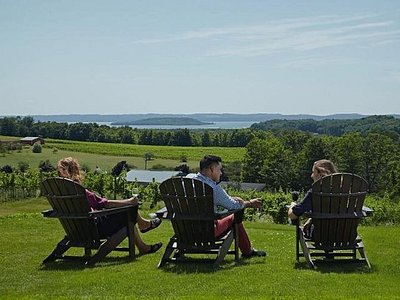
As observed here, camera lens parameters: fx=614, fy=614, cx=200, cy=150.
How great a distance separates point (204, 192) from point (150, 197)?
24895 mm

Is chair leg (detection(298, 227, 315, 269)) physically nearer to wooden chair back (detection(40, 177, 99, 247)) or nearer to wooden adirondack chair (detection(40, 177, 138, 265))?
A: wooden adirondack chair (detection(40, 177, 138, 265))

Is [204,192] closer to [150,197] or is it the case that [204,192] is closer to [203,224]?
[203,224]

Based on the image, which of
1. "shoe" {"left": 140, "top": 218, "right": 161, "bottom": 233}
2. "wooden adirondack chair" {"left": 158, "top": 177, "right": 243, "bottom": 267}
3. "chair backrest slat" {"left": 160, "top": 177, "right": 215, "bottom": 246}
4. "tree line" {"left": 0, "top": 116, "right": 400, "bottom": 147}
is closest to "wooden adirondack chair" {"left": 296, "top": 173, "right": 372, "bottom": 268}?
"wooden adirondack chair" {"left": 158, "top": 177, "right": 243, "bottom": 267}

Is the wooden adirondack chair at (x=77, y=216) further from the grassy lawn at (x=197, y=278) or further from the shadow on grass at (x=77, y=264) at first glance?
the grassy lawn at (x=197, y=278)

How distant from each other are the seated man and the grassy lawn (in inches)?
9.3

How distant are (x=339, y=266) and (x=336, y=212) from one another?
61cm

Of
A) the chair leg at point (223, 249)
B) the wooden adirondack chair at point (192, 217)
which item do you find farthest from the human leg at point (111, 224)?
the chair leg at point (223, 249)

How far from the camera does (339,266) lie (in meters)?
6.68

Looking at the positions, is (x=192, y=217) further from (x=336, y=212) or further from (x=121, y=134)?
(x=121, y=134)

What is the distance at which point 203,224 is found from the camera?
6.73m

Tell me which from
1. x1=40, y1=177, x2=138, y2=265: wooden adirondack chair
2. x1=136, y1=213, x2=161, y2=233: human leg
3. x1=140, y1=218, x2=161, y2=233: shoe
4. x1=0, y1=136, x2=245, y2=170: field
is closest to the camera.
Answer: x1=40, y1=177, x2=138, y2=265: wooden adirondack chair

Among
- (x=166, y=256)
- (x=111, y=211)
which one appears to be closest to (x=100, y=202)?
(x=111, y=211)

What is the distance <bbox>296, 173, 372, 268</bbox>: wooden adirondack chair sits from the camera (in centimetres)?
647

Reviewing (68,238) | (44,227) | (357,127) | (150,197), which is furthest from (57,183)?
(357,127)
